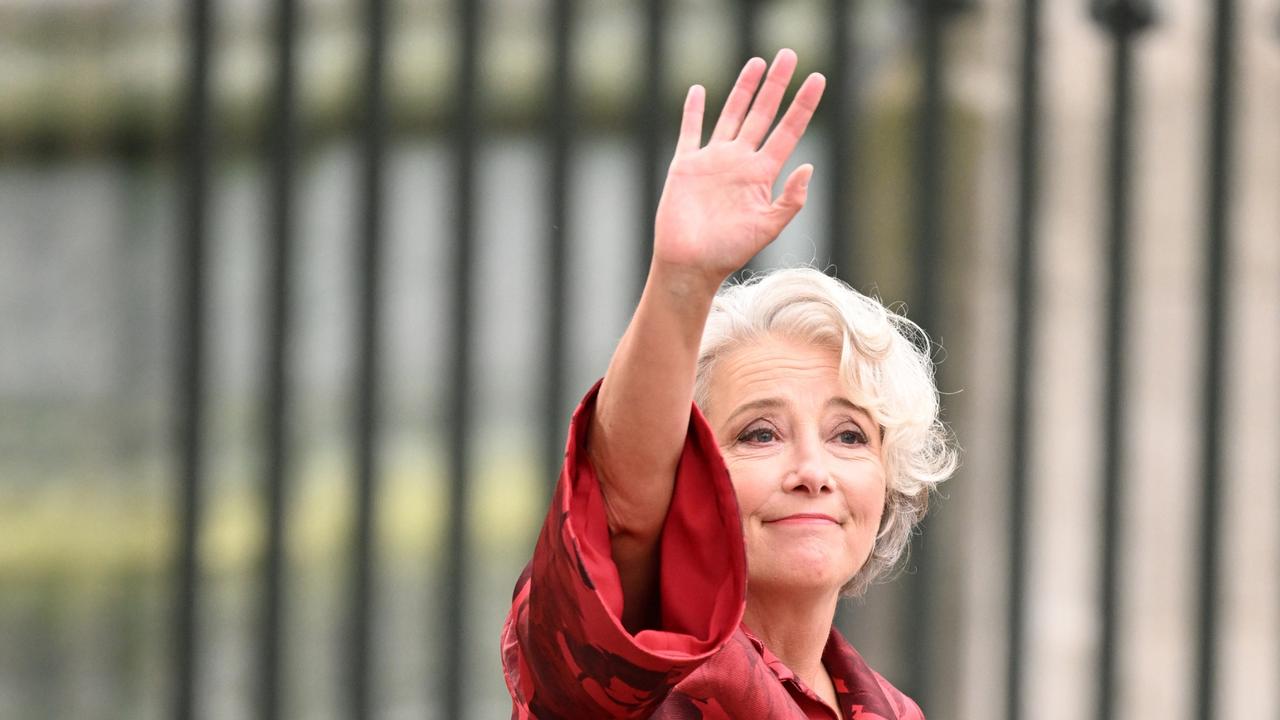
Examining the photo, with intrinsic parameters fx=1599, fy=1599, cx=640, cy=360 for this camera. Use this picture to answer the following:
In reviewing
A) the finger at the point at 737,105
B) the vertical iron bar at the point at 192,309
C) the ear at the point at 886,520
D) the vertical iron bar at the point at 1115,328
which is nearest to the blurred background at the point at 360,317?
the vertical iron bar at the point at 192,309

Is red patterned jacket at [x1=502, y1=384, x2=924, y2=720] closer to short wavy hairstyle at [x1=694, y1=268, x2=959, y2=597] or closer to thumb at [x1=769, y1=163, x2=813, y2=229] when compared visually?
thumb at [x1=769, y1=163, x2=813, y2=229]

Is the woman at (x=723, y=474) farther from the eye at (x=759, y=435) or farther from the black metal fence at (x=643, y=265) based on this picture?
the black metal fence at (x=643, y=265)

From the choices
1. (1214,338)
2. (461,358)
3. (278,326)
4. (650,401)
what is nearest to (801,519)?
(650,401)

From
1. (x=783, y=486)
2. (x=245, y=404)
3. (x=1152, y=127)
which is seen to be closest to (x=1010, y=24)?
(x=1152, y=127)

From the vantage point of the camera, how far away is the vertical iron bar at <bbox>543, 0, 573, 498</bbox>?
→ 2936mm

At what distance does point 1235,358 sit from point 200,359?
2.00 m

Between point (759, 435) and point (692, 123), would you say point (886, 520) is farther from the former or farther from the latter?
point (692, 123)

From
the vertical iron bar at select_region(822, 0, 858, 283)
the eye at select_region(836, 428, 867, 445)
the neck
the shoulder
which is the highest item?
the vertical iron bar at select_region(822, 0, 858, 283)

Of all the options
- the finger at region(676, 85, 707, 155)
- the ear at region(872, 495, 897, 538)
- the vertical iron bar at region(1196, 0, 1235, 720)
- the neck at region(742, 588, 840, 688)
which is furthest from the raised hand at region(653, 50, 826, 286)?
the vertical iron bar at region(1196, 0, 1235, 720)

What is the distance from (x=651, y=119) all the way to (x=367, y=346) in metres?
0.67

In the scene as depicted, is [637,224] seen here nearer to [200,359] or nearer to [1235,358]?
[200,359]

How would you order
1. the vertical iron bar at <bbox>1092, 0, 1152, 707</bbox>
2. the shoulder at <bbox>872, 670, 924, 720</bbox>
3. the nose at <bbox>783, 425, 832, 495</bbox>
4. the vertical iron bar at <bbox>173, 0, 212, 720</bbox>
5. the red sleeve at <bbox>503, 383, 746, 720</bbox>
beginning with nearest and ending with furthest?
1. the red sleeve at <bbox>503, 383, 746, 720</bbox>
2. the nose at <bbox>783, 425, 832, 495</bbox>
3. the shoulder at <bbox>872, 670, 924, 720</bbox>
4. the vertical iron bar at <bbox>173, 0, 212, 720</bbox>
5. the vertical iron bar at <bbox>1092, 0, 1152, 707</bbox>

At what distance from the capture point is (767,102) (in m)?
1.18

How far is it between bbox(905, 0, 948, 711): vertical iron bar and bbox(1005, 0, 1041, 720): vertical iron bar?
15 cm
